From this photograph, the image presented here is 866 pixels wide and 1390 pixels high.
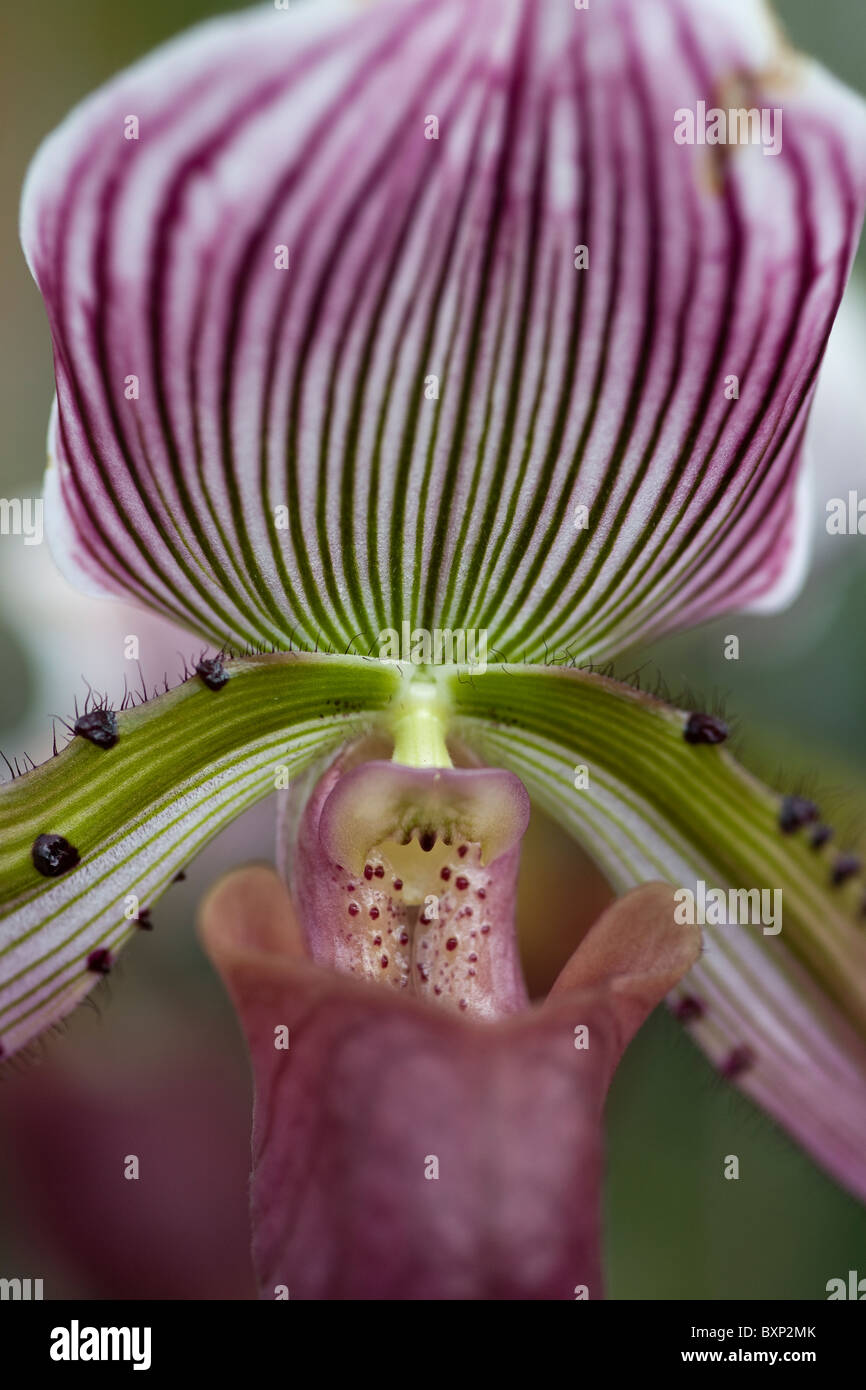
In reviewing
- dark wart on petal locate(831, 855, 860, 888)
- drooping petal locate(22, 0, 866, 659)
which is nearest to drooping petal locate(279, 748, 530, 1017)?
drooping petal locate(22, 0, 866, 659)

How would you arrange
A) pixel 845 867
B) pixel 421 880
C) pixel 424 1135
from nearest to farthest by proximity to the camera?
pixel 424 1135
pixel 845 867
pixel 421 880

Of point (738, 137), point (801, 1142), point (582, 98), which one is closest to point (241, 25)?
point (582, 98)

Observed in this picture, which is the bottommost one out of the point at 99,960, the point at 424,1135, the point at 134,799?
the point at 424,1135

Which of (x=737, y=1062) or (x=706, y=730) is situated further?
(x=737, y=1062)

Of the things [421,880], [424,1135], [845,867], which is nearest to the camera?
[424,1135]

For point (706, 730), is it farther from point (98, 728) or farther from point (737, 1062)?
point (98, 728)

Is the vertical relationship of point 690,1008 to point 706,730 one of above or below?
below

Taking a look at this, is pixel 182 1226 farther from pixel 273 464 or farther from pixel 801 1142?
pixel 273 464

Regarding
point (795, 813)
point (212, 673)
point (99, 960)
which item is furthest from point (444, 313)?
point (99, 960)
